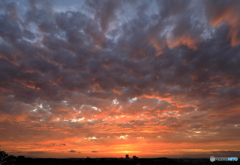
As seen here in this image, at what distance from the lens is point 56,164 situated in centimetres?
18912

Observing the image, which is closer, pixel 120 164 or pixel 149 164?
pixel 120 164

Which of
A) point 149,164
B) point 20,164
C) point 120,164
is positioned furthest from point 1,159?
point 149,164

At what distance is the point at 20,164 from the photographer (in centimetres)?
14862

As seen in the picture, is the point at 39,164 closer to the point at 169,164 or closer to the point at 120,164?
the point at 120,164

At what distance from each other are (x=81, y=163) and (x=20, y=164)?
4418cm

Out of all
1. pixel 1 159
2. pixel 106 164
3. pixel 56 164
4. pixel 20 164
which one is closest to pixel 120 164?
pixel 106 164

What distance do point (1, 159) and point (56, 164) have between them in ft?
372

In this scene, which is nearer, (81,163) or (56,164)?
(81,163)

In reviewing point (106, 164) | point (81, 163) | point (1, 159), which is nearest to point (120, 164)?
point (106, 164)

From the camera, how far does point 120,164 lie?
17138 cm

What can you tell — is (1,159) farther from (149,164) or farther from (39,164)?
(149,164)

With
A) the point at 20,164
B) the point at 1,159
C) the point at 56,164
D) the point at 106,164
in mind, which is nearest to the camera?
the point at 1,159

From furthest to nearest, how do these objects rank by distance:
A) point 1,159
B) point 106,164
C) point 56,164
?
point 56,164, point 106,164, point 1,159

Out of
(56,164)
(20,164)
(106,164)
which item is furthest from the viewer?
(56,164)
